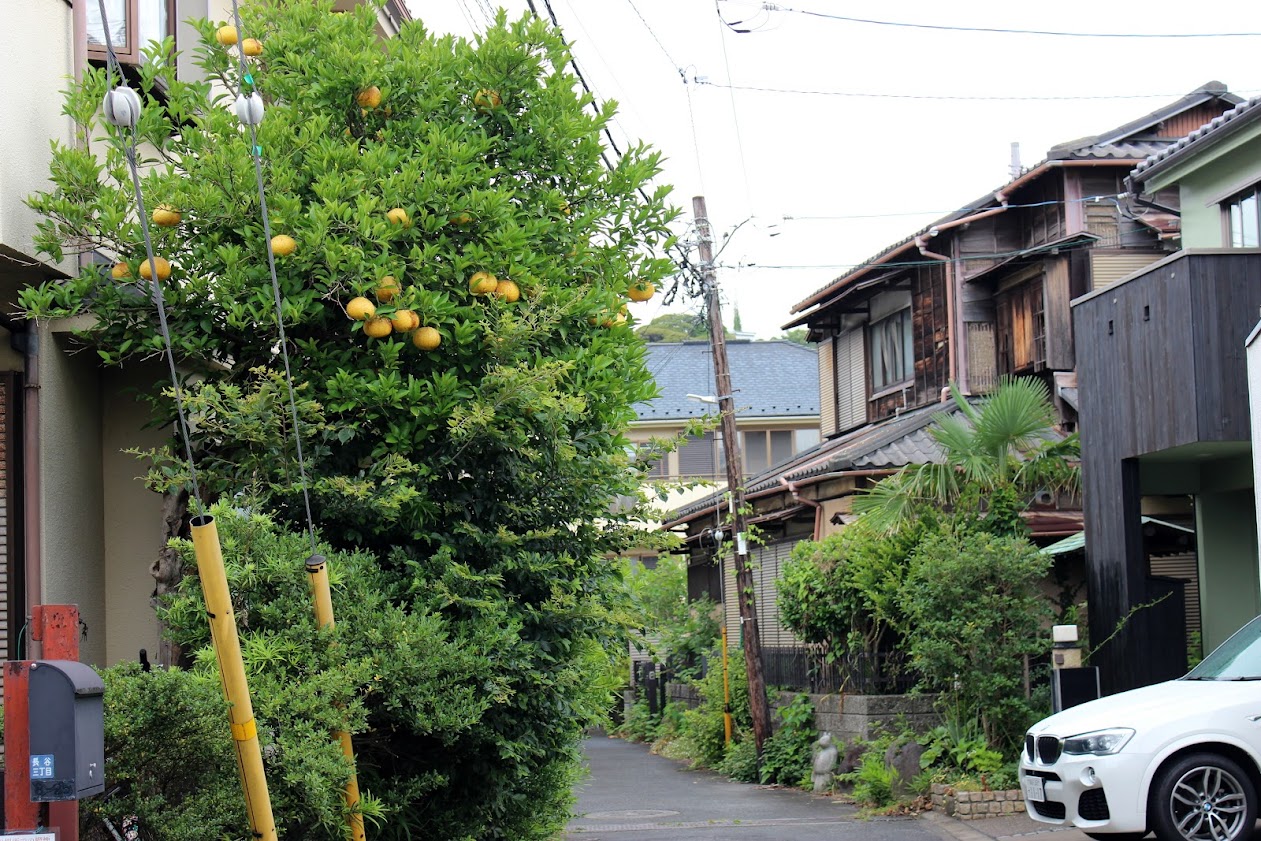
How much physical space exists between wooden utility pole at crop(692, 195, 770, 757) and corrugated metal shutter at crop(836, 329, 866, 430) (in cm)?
709

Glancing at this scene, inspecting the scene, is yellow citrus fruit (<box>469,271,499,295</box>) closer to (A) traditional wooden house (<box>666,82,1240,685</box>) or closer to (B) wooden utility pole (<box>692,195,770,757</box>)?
(A) traditional wooden house (<box>666,82,1240,685</box>)

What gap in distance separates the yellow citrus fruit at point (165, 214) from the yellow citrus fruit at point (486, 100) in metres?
2.05

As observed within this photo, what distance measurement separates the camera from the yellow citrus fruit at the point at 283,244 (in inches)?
303

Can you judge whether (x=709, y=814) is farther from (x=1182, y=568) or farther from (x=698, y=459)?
(x=698, y=459)

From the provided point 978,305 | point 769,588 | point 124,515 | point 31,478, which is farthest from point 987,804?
point 769,588

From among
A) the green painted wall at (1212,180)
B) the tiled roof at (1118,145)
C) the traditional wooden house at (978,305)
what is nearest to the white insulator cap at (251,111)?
the green painted wall at (1212,180)

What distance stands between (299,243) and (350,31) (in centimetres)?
158

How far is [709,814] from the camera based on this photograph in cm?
1678

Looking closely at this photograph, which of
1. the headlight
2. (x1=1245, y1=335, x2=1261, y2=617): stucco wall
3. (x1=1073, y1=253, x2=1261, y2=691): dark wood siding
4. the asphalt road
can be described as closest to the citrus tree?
the asphalt road

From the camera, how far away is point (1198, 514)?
16.8 meters

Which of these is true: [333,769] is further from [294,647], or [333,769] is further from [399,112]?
[399,112]

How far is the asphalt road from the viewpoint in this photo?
14391 mm

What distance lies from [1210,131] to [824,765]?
9.42m

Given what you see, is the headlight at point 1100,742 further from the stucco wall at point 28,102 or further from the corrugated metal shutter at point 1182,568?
the corrugated metal shutter at point 1182,568
